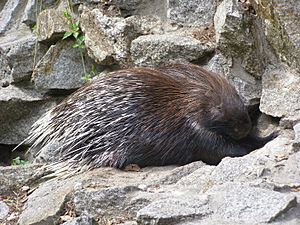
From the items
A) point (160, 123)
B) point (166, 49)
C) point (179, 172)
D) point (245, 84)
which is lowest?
point (179, 172)

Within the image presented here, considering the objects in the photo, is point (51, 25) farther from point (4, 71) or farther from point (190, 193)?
point (190, 193)

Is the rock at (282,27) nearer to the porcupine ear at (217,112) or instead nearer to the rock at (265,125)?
the rock at (265,125)

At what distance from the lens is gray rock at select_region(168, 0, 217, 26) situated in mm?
4340

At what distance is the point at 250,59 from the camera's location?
4008 millimetres

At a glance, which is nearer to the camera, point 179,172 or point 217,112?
point 179,172

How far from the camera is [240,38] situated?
13.0 feet

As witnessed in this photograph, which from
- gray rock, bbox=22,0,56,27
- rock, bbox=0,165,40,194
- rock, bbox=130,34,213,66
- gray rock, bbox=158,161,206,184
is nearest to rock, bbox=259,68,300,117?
rock, bbox=130,34,213,66

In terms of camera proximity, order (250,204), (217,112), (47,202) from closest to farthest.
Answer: (250,204), (47,202), (217,112)

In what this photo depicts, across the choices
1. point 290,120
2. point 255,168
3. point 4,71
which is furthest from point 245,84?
point 4,71

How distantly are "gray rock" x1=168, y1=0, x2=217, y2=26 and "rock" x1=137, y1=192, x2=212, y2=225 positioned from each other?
6.17ft

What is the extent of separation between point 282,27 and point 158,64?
0.93 m

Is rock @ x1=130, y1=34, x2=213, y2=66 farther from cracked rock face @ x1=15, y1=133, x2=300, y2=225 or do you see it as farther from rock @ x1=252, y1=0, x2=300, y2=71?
cracked rock face @ x1=15, y1=133, x2=300, y2=225

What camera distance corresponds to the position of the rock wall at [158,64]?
2.68 m

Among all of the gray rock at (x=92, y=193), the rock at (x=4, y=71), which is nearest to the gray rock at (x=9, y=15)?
the rock at (x=4, y=71)
